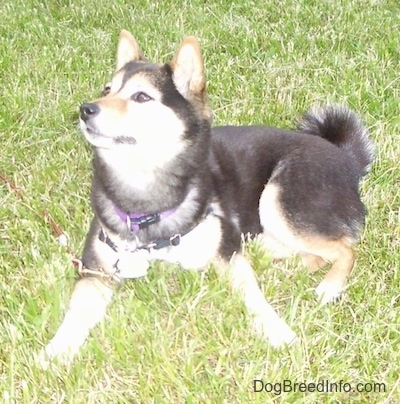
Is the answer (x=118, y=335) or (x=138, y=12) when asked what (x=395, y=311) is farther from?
(x=138, y=12)

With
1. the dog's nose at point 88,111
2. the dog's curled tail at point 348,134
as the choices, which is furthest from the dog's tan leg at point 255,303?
the dog's curled tail at point 348,134

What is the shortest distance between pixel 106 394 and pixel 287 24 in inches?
150

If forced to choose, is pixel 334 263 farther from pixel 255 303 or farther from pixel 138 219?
pixel 138 219

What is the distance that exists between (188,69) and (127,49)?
1.38 ft

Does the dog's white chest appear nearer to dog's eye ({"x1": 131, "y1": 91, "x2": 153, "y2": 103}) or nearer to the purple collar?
the purple collar

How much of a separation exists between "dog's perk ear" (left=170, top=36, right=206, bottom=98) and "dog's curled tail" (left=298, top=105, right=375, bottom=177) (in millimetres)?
983

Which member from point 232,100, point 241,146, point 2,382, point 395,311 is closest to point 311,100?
point 232,100

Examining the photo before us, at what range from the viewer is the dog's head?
248 cm

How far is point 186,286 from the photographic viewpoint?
269 centimetres

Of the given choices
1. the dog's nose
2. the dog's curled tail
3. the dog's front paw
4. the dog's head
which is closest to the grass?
the dog's front paw

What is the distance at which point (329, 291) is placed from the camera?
9.05ft

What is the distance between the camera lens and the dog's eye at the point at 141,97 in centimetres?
263

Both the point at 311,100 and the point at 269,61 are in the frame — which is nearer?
the point at 311,100

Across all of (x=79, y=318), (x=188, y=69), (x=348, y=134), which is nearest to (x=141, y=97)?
(x=188, y=69)
